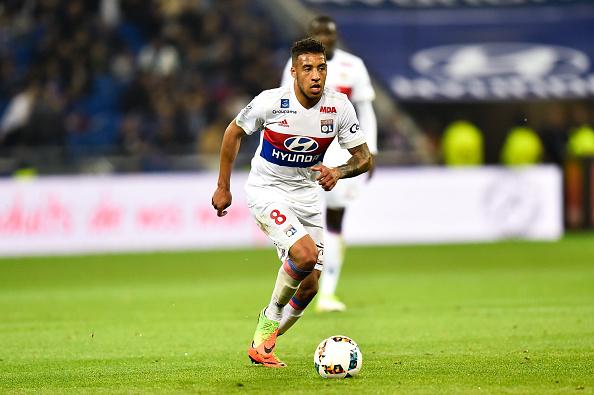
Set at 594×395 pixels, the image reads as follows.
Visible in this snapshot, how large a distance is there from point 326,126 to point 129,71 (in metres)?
16.3

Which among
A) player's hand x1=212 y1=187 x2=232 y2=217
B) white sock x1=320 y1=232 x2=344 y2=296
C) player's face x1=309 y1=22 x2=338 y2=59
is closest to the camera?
player's hand x1=212 y1=187 x2=232 y2=217

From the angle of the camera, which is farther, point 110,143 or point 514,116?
point 514,116

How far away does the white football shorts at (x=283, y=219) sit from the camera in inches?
312

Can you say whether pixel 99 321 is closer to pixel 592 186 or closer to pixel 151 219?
pixel 151 219

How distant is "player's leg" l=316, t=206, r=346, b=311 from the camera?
11.4m

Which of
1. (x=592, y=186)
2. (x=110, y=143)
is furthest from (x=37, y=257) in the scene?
(x=592, y=186)

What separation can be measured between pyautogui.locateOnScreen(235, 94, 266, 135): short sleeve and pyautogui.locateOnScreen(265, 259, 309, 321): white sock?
898mm

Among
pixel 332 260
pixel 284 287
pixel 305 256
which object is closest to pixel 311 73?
pixel 305 256

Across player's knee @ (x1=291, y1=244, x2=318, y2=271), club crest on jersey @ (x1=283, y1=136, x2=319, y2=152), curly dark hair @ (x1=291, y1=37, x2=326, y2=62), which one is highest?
curly dark hair @ (x1=291, y1=37, x2=326, y2=62)

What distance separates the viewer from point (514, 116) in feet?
89.0

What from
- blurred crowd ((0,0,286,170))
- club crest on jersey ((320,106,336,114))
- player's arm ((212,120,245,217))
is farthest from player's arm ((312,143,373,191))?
blurred crowd ((0,0,286,170))

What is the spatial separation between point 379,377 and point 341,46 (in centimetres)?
1859

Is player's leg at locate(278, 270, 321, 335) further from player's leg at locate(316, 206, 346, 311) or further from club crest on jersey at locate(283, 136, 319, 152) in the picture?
player's leg at locate(316, 206, 346, 311)

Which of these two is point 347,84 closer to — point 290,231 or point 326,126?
point 326,126
